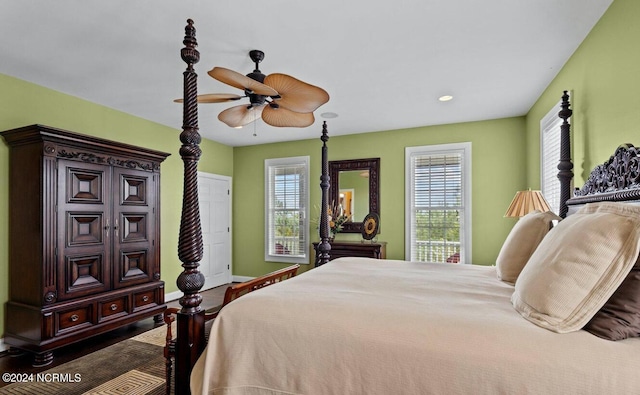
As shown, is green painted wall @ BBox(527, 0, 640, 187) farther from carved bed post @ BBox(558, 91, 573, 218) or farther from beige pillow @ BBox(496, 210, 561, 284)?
beige pillow @ BBox(496, 210, 561, 284)

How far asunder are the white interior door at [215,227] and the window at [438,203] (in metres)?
3.22

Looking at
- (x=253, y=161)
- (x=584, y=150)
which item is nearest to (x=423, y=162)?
(x=584, y=150)

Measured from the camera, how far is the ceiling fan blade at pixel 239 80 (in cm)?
207

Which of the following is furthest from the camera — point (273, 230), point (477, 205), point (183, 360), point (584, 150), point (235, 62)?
point (273, 230)

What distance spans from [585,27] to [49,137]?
169 inches

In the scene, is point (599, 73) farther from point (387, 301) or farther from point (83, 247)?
point (83, 247)

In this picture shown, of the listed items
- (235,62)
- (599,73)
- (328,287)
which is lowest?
(328,287)

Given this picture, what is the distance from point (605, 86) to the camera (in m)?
2.19

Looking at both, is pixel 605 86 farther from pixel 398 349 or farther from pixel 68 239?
pixel 68 239

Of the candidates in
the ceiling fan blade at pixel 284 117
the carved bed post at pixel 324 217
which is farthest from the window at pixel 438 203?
the ceiling fan blade at pixel 284 117

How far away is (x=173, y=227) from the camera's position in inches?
198

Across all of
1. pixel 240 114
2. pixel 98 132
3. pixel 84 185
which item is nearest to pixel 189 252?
pixel 240 114

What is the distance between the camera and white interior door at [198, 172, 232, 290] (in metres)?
5.64

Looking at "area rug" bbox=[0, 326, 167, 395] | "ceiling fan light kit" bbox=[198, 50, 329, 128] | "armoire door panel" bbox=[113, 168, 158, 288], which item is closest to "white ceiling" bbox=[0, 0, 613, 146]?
"ceiling fan light kit" bbox=[198, 50, 329, 128]
